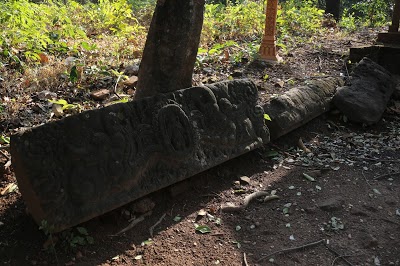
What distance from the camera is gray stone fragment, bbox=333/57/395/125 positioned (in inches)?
174

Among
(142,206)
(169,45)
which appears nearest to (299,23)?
(169,45)

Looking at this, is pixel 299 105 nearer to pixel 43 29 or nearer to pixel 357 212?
pixel 357 212

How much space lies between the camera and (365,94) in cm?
457

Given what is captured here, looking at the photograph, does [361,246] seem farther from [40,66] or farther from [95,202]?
[40,66]

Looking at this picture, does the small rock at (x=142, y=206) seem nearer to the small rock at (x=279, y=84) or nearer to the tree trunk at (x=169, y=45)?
the tree trunk at (x=169, y=45)

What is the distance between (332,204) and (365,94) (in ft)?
6.58

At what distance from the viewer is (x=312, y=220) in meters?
2.92

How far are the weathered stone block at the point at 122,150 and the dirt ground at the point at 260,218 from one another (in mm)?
202

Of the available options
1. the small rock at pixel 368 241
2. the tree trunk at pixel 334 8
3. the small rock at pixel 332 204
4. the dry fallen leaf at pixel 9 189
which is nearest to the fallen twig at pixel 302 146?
the small rock at pixel 332 204

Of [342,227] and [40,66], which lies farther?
[40,66]

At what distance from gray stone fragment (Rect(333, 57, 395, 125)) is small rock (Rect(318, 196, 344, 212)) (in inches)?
62.5

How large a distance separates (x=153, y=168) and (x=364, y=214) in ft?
5.20

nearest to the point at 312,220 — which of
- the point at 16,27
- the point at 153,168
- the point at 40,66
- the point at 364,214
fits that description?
the point at 364,214

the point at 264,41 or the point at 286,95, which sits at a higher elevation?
the point at 264,41
